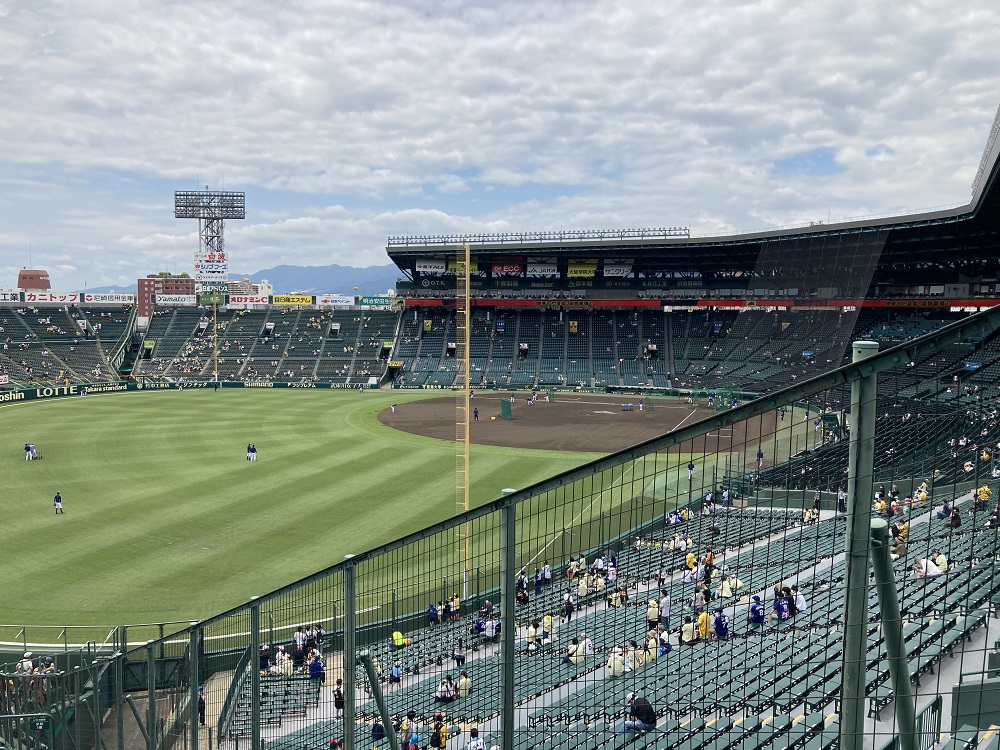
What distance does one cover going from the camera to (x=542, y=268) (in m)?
76.8

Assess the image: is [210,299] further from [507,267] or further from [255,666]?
[255,666]

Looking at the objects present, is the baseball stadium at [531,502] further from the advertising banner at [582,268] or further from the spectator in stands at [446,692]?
the advertising banner at [582,268]

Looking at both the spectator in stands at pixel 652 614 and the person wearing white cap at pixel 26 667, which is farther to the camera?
the person wearing white cap at pixel 26 667

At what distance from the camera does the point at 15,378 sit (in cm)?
6378

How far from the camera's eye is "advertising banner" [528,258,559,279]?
76.1 m

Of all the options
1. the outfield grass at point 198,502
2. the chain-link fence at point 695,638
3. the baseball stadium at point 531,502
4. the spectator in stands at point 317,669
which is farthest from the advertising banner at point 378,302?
the spectator in stands at point 317,669

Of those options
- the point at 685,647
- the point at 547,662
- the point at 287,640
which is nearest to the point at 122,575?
the point at 287,640

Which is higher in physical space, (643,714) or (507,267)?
(507,267)

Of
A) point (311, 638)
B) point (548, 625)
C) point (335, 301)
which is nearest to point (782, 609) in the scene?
point (548, 625)

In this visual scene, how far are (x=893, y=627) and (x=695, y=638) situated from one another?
418 centimetres

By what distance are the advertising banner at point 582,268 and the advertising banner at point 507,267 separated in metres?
5.71

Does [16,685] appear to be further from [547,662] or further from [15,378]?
[15,378]

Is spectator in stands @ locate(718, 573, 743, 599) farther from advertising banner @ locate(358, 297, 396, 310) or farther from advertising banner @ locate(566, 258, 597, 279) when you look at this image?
advertising banner @ locate(358, 297, 396, 310)

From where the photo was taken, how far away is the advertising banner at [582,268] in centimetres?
7500
